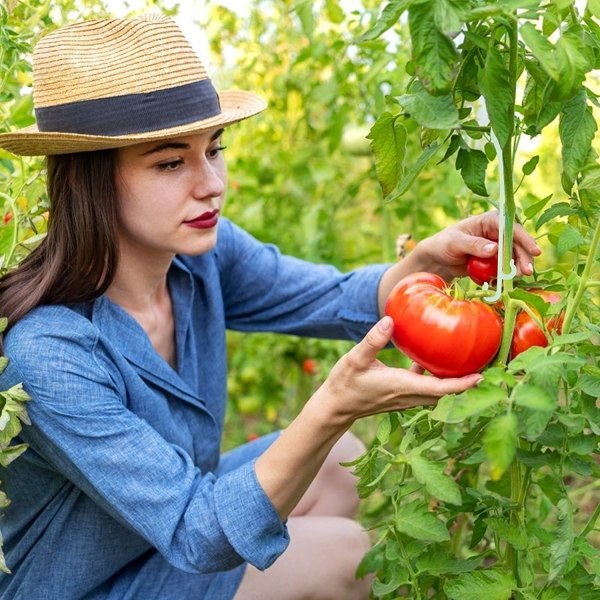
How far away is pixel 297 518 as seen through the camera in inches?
64.2

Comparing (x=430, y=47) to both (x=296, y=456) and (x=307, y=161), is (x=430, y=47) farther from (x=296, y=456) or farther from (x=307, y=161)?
(x=307, y=161)

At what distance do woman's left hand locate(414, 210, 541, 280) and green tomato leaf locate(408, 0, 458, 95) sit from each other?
0.34m

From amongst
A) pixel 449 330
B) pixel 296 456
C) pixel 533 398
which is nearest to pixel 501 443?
pixel 533 398

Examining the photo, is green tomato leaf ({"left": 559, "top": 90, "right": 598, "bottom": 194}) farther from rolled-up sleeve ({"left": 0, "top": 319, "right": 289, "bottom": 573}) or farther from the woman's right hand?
rolled-up sleeve ({"left": 0, "top": 319, "right": 289, "bottom": 573})

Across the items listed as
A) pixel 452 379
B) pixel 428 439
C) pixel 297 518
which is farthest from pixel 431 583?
pixel 297 518

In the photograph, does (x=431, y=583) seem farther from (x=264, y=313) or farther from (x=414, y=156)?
(x=414, y=156)

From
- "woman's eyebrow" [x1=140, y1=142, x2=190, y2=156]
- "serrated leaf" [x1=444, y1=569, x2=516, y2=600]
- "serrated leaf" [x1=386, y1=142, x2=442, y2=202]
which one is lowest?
"serrated leaf" [x1=444, y1=569, x2=516, y2=600]

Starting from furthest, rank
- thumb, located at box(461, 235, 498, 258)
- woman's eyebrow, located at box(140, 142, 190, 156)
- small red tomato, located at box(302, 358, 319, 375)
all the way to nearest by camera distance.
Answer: small red tomato, located at box(302, 358, 319, 375), woman's eyebrow, located at box(140, 142, 190, 156), thumb, located at box(461, 235, 498, 258)

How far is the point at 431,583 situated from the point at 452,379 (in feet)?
1.23

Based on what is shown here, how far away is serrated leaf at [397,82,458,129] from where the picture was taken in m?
0.84

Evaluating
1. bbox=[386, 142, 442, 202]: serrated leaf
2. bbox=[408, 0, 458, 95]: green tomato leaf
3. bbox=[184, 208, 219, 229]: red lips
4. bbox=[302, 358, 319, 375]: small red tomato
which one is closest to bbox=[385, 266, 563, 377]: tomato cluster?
bbox=[386, 142, 442, 202]: serrated leaf

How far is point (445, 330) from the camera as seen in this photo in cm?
91

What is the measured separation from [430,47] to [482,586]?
57 cm

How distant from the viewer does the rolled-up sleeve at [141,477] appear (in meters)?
1.16
